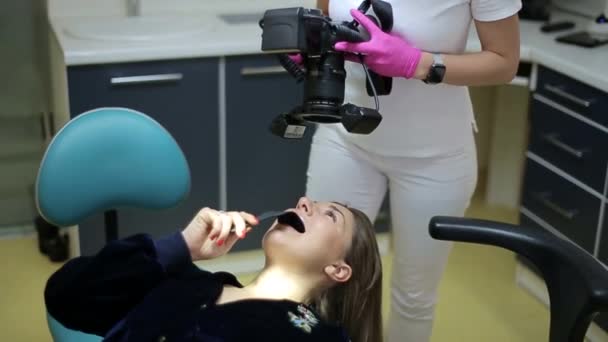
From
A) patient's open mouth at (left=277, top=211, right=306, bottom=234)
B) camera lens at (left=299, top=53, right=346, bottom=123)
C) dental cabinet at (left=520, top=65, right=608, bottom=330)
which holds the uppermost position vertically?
camera lens at (left=299, top=53, right=346, bottom=123)

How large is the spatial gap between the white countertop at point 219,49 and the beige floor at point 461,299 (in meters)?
0.79

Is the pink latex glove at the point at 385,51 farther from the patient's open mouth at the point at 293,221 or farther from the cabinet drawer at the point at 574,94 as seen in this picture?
the cabinet drawer at the point at 574,94

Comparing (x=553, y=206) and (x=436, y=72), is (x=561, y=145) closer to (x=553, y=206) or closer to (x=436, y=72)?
(x=553, y=206)

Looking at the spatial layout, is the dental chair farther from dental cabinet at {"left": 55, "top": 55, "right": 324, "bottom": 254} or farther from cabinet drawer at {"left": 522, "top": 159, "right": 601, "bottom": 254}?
cabinet drawer at {"left": 522, "top": 159, "right": 601, "bottom": 254}

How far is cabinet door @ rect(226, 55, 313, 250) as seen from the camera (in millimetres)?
2826

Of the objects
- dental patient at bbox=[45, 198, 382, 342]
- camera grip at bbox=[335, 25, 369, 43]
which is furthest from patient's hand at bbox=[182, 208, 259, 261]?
camera grip at bbox=[335, 25, 369, 43]

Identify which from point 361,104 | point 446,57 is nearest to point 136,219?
point 361,104

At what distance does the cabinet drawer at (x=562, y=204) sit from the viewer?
2.63 m

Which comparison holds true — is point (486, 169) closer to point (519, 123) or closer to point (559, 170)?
point (519, 123)

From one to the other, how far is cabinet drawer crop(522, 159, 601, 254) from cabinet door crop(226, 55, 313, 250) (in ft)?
2.49

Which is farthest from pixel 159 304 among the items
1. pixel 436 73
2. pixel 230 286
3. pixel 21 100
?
pixel 21 100

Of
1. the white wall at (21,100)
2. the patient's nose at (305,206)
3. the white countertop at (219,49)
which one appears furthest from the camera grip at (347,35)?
the white wall at (21,100)

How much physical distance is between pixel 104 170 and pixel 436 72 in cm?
76

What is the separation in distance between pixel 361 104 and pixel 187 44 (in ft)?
3.28
